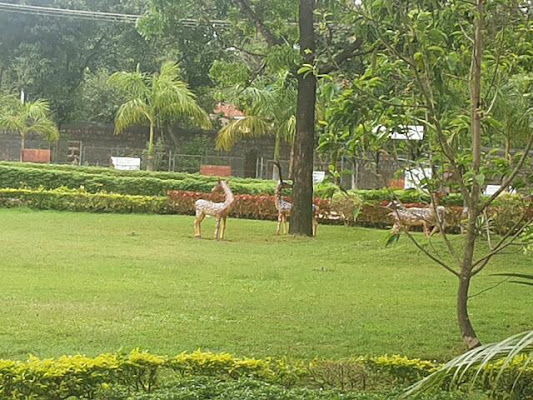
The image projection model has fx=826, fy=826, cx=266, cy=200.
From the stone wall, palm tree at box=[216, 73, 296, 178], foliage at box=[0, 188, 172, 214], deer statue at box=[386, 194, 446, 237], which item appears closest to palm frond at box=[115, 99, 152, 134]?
the stone wall

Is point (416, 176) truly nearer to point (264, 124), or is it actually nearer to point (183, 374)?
point (183, 374)

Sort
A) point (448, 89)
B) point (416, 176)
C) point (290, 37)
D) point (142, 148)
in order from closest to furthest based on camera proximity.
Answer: point (448, 89), point (416, 176), point (290, 37), point (142, 148)

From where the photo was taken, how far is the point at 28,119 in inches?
1051

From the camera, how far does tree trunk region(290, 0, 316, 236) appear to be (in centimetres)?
1348

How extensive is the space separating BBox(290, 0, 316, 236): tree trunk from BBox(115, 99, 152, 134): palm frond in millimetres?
11722

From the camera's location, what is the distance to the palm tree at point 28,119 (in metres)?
26.2

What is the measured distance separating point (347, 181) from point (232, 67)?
11.2 m

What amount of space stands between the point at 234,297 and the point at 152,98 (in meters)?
17.6

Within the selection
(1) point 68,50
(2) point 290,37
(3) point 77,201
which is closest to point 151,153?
(1) point 68,50

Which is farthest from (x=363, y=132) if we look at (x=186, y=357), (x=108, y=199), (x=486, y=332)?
(x=108, y=199)

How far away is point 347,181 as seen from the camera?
25.5 meters

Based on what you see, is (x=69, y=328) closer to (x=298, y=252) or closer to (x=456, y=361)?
(x=456, y=361)

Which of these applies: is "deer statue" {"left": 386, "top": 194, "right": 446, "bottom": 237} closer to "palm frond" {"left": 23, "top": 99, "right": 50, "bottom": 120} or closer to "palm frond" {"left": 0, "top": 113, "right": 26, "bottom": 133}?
"palm frond" {"left": 23, "top": 99, "right": 50, "bottom": 120}

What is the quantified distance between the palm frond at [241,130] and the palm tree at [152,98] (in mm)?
1123
